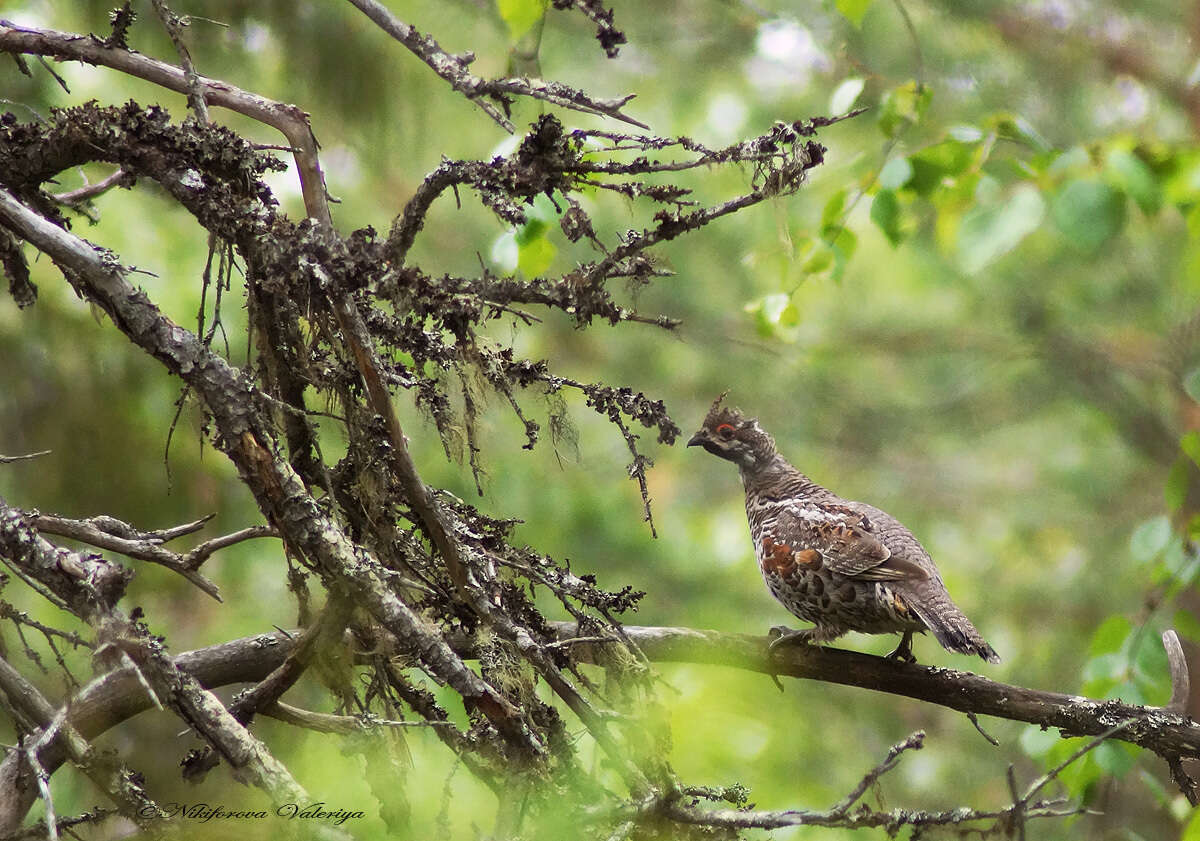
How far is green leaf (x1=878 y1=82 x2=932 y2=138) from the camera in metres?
3.96

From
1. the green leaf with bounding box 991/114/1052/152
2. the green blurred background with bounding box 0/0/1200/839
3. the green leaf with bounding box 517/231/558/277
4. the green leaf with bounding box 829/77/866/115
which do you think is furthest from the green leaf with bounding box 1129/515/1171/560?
the green leaf with bounding box 517/231/558/277

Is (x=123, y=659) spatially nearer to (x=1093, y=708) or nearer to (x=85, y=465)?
(x=1093, y=708)

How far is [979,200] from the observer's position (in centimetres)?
381

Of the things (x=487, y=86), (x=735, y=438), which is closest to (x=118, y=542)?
(x=487, y=86)

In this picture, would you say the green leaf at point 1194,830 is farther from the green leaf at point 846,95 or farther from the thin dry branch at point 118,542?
the thin dry branch at point 118,542

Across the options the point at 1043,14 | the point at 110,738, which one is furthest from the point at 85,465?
the point at 1043,14

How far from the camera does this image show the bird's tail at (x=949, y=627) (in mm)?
3699

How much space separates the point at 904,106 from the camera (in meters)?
4.12

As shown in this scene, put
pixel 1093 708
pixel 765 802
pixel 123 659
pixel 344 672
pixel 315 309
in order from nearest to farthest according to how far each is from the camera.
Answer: pixel 123 659 → pixel 315 309 → pixel 344 672 → pixel 1093 708 → pixel 765 802

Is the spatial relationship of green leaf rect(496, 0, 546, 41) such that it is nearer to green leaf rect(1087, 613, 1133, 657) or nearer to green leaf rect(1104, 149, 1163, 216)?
green leaf rect(1104, 149, 1163, 216)

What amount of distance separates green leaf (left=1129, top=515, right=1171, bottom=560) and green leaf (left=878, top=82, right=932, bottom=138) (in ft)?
5.73

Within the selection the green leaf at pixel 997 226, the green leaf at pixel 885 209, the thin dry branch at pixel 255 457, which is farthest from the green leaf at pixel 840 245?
the thin dry branch at pixel 255 457

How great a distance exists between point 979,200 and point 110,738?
12.6 feet

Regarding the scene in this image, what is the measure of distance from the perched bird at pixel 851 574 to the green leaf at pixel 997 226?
3.23 ft
